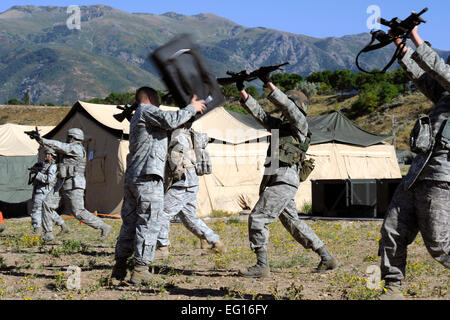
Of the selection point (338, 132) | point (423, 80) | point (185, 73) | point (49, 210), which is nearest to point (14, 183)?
point (49, 210)

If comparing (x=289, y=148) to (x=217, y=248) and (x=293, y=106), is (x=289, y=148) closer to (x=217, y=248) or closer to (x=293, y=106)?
(x=293, y=106)

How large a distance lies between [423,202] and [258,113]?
6.96 feet

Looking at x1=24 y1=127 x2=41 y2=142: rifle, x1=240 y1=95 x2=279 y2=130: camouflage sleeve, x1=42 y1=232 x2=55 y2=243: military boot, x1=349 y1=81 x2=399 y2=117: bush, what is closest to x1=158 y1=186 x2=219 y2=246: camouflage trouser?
x1=240 y1=95 x2=279 y2=130: camouflage sleeve

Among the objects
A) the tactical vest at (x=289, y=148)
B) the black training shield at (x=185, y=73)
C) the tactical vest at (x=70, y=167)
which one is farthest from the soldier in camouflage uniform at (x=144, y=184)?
the tactical vest at (x=70, y=167)

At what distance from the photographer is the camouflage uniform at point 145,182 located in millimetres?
5023

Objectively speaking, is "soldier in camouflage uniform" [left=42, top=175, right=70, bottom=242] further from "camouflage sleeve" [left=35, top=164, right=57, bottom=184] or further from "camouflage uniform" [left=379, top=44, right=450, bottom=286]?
"camouflage uniform" [left=379, top=44, right=450, bottom=286]

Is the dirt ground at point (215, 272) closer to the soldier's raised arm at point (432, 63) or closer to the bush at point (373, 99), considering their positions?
the soldier's raised arm at point (432, 63)

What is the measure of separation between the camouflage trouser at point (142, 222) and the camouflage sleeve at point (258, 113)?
122 centimetres

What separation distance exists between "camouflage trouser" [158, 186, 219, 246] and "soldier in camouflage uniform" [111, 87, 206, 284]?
5.87 feet

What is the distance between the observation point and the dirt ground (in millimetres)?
4836

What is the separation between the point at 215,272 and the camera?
20.6 ft

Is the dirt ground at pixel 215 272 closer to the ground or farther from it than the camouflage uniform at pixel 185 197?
closer to the ground

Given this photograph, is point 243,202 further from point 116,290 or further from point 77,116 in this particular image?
point 116,290

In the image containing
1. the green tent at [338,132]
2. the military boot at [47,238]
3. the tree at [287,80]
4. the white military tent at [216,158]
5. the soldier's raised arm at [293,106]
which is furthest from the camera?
the tree at [287,80]
